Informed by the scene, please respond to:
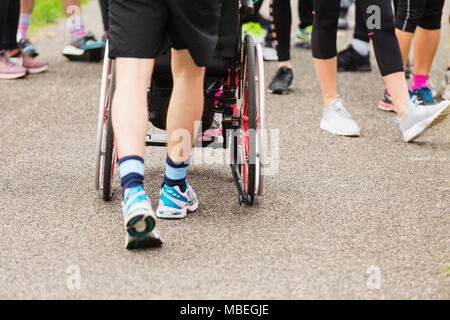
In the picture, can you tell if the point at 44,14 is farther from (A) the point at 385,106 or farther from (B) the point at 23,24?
(A) the point at 385,106

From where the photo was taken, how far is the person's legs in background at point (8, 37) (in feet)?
17.0

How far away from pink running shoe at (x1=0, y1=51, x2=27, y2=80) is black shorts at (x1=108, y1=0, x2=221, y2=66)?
3.20 meters

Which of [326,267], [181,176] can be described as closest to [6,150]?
[181,176]

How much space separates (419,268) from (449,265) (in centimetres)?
12

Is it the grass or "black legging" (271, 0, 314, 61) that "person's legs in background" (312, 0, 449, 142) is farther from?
the grass

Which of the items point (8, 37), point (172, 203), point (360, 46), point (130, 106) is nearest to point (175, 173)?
point (172, 203)

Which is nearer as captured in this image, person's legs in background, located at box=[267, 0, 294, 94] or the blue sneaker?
the blue sneaker

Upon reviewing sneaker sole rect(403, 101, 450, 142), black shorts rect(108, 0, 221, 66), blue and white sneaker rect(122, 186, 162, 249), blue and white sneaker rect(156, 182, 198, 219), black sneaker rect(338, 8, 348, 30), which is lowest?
black sneaker rect(338, 8, 348, 30)

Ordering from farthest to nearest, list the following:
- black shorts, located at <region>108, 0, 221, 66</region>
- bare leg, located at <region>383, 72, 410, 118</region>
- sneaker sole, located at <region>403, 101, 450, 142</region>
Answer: bare leg, located at <region>383, 72, 410, 118</region> → sneaker sole, located at <region>403, 101, 450, 142</region> → black shorts, located at <region>108, 0, 221, 66</region>

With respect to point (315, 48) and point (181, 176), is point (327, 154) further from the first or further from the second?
point (181, 176)

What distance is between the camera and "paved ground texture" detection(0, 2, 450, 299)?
7.55 ft

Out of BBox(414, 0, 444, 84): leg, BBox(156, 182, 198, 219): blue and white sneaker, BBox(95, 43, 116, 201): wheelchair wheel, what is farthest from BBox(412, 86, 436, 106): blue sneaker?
BBox(95, 43, 116, 201): wheelchair wheel

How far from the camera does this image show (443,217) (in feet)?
9.67

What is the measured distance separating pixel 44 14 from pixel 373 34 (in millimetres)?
5539
